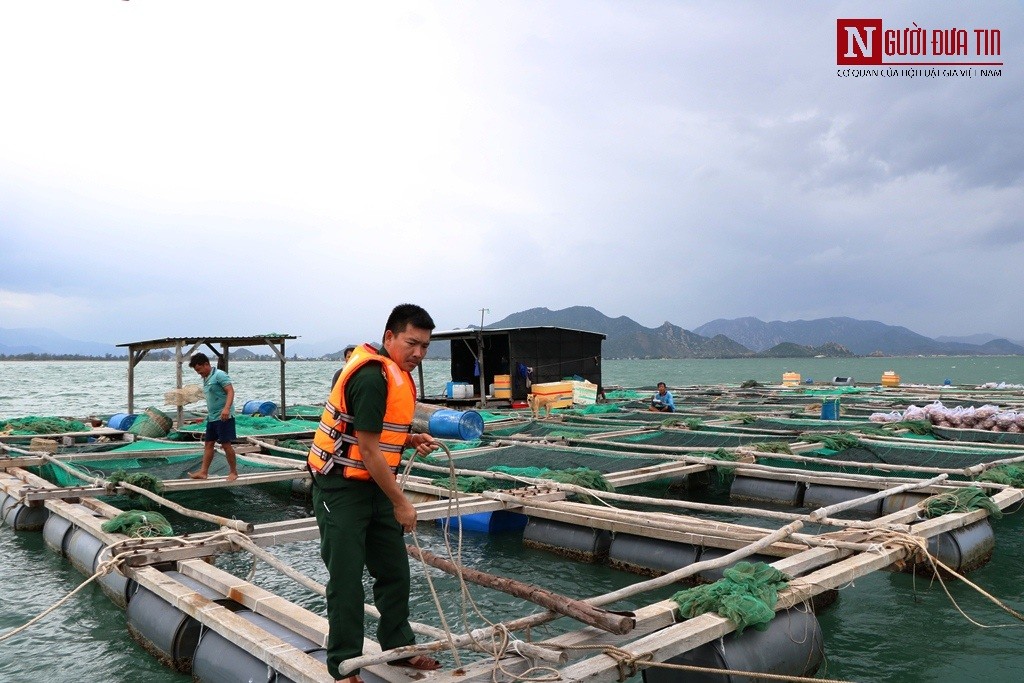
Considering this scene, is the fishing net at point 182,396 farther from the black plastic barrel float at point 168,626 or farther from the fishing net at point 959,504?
the fishing net at point 959,504

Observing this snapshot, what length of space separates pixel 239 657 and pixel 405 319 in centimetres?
277

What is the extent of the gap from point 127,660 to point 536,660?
3908 mm

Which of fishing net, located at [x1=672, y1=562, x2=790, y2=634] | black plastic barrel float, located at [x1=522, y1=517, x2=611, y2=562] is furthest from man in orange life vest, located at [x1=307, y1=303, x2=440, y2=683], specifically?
black plastic barrel float, located at [x1=522, y1=517, x2=611, y2=562]

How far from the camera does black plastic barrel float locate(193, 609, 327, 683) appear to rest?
4.60 metres

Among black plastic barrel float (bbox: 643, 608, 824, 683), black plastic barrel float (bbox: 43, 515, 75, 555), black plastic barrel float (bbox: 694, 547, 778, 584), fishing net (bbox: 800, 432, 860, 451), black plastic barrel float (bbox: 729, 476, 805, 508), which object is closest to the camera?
black plastic barrel float (bbox: 643, 608, 824, 683)

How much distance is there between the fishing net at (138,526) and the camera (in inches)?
279

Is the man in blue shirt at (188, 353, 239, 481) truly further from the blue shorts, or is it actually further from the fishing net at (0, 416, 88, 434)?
the fishing net at (0, 416, 88, 434)

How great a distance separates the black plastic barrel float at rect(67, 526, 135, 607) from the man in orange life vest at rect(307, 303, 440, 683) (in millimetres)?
3613

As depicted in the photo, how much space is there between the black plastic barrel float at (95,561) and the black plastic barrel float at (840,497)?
28.2 ft

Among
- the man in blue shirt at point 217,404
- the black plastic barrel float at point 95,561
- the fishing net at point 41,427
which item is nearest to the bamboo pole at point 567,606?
the black plastic barrel float at point 95,561

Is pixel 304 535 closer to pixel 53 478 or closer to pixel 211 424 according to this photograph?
pixel 211 424

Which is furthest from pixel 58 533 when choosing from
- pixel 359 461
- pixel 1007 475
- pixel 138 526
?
pixel 1007 475

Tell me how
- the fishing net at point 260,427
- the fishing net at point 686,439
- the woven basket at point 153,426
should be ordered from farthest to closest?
the woven basket at point 153,426 < the fishing net at point 260,427 < the fishing net at point 686,439

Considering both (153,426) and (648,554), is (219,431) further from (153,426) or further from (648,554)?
(153,426)
